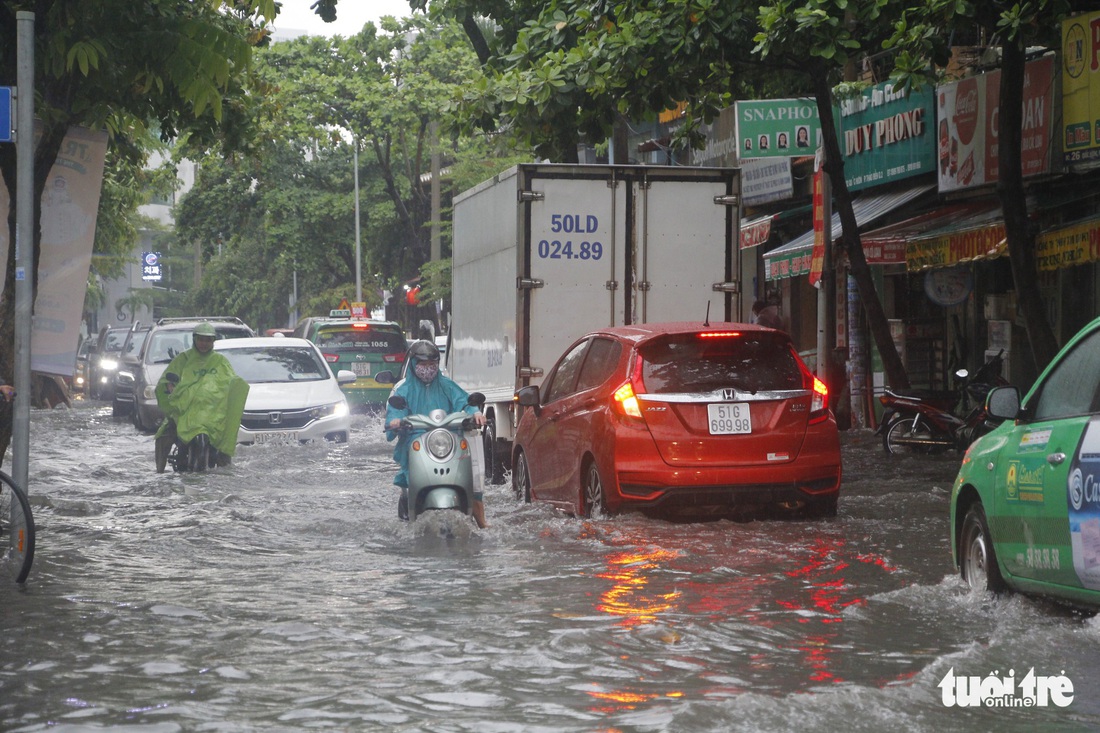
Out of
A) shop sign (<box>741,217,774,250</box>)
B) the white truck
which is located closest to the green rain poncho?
the white truck

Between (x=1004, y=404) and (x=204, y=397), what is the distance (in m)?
10.0

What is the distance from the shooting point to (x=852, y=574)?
895cm

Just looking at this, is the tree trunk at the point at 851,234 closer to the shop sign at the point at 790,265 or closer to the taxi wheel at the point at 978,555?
the shop sign at the point at 790,265

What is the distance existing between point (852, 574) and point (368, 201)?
160 ft

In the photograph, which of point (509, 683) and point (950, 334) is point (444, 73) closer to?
point (950, 334)

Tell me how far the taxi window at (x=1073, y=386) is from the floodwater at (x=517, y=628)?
96cm

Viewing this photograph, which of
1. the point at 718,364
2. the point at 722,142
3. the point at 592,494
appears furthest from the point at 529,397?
the point at 722,142

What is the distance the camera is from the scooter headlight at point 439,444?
10.4m

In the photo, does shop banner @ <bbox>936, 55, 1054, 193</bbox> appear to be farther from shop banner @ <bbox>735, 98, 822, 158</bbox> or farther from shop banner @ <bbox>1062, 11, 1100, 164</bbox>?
shop banner @ <bbox>735, 98, 822, 158</bbox>

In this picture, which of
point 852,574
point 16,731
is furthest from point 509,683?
point 852,574

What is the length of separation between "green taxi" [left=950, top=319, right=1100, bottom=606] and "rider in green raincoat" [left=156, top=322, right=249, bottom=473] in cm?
934

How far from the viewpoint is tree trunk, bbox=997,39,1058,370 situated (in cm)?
1417

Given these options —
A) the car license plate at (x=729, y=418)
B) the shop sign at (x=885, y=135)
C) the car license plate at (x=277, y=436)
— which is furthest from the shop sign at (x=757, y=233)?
the car license plate at (x=729, y=418)

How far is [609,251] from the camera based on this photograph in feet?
47.3
